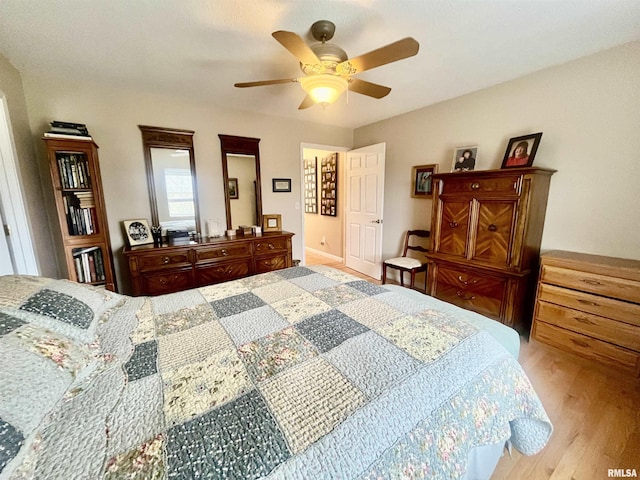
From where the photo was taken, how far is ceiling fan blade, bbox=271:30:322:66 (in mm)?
1266

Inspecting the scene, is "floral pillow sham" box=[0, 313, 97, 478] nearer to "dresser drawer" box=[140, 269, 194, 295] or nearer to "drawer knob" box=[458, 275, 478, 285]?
"dresser drawer" box=[140, 269, 194, 295]

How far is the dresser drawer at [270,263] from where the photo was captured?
317 centimetres

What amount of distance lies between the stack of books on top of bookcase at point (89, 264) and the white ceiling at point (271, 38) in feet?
5.10

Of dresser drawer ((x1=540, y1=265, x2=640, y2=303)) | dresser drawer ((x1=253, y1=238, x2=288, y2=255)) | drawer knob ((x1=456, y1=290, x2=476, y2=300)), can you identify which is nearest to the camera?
dresser drawer ((x1=540, y1=265, x2=640, y2=303))

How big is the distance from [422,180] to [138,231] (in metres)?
3.37

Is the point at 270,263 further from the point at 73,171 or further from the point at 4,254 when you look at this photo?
the point at 4,254

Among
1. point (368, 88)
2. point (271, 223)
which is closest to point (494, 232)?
point (368, 88)

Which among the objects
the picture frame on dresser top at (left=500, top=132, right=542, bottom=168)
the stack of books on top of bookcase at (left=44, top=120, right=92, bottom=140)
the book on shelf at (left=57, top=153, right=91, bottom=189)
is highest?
the stack of books on top of bookcase at (left=44, top=120, right=92, bottom=140)

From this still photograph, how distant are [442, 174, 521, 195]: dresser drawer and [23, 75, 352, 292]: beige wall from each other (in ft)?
6.98

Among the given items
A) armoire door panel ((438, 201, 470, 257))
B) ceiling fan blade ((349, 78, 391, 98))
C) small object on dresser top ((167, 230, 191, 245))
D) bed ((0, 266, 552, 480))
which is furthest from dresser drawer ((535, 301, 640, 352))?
small object on dresser top ((167, 230, 191, 245))

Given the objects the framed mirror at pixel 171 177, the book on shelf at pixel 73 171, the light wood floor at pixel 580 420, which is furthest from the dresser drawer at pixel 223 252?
the light wood floor at pixel 580 420

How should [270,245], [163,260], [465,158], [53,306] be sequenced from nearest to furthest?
[53,306], [163,260], [465,158], [270,245]

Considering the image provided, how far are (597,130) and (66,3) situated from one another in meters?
3.70

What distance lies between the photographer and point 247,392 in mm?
815
